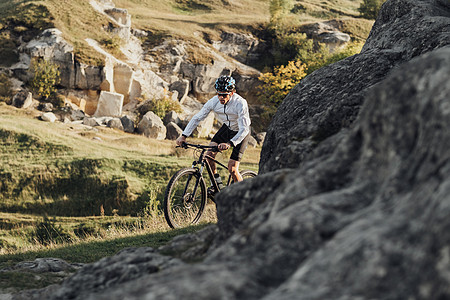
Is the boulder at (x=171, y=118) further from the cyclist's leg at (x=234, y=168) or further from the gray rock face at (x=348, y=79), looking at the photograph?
the gray rock face at (x=348, y=79)

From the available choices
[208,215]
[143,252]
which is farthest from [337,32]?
[143,252]

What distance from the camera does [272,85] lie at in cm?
5412

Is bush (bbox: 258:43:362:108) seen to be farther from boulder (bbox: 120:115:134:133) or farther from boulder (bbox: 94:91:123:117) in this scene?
boulder (bbox: 94:91:123:117)

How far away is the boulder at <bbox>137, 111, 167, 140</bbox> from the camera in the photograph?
42.7 m

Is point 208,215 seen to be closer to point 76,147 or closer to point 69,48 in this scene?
point 76,147

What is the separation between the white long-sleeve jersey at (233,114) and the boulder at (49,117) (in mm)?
35333

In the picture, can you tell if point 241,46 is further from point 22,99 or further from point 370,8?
point 370,8

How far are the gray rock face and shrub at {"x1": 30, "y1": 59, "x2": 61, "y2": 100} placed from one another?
43.2m

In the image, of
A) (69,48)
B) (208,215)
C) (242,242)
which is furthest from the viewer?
(69,48)

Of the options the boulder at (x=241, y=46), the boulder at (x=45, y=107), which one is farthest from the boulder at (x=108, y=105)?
the boulder at (x=241, y=46)

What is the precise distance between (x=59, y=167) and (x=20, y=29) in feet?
126

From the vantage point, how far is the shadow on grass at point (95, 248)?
25.6 feet

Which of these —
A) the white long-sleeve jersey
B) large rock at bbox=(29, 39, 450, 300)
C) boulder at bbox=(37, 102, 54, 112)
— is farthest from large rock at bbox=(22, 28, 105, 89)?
large rock at bbox=(29, 39, 450, 300)

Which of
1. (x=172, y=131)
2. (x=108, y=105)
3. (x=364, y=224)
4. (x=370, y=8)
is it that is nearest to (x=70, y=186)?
(x=364, y=224)
